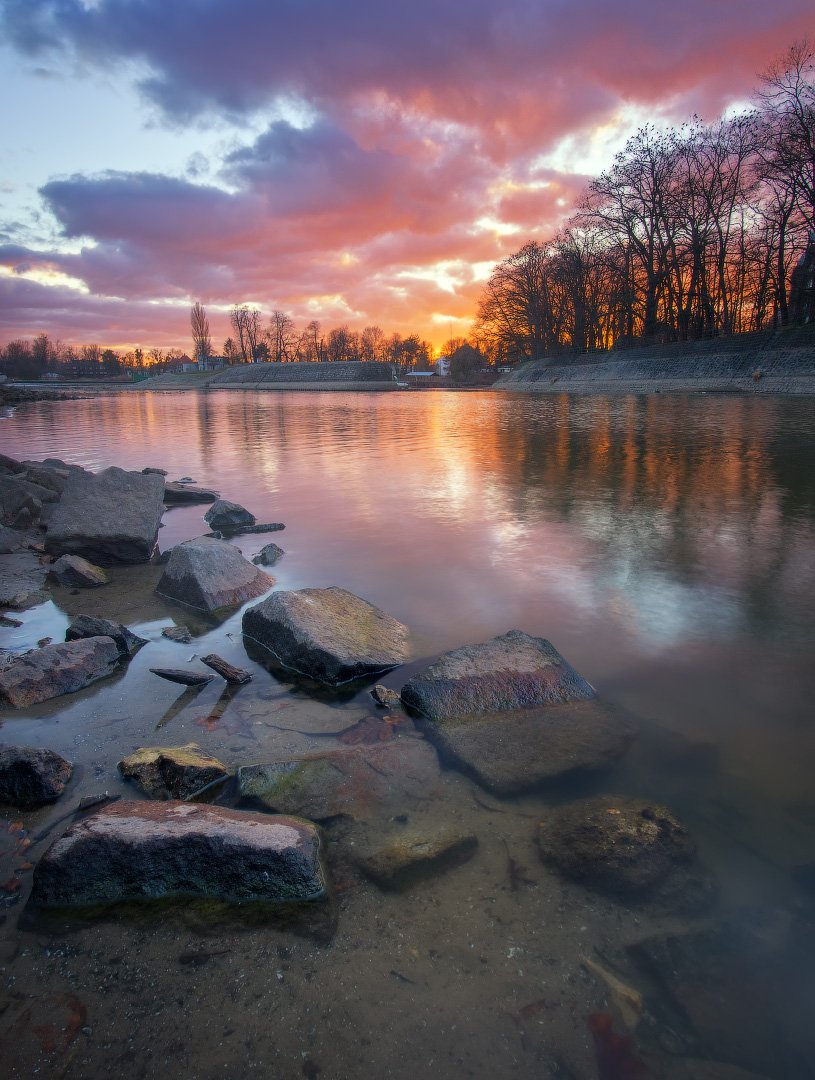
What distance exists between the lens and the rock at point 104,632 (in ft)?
13.4

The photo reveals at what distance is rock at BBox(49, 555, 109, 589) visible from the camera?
18.1 ft

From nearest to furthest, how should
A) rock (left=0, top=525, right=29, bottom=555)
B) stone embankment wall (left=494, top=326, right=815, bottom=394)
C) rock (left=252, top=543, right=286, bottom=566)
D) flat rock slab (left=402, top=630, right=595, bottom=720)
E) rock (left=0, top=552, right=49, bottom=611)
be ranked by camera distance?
flat rock slab (left=402, top=630, right=595, bottom=720) < rock (left=0, top=552, right=49, bottom=611) < rock (left=252, top=543, right=286, bottom=566) < rock (left=0, top=525, right=29, bottom=555) < stone embankment wall (left=494, top=326, right=815, bottom=394)

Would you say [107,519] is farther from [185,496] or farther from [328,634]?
[328,634]

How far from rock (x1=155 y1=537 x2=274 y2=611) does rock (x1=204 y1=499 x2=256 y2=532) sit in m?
2.25

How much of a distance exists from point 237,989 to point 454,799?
3.72ft

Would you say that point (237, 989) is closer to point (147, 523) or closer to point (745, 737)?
point (745, 737)

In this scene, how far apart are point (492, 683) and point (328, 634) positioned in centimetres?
111

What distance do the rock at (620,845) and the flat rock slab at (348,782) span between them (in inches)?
23.5

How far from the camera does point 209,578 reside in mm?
4965

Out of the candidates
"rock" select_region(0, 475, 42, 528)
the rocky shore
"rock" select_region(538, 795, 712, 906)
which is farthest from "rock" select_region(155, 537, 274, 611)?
"rock" select_region(0, 475, 42, 528)

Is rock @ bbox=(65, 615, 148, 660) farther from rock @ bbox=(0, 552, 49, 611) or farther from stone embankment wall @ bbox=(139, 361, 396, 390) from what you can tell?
stone embankment wall @ bbox=(139, 361, 396, 390)

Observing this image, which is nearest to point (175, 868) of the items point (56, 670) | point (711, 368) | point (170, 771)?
point (170, 771)

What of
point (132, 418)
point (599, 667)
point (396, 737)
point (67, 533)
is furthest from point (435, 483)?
point (132, 418)

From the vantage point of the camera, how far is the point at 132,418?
29031mm
